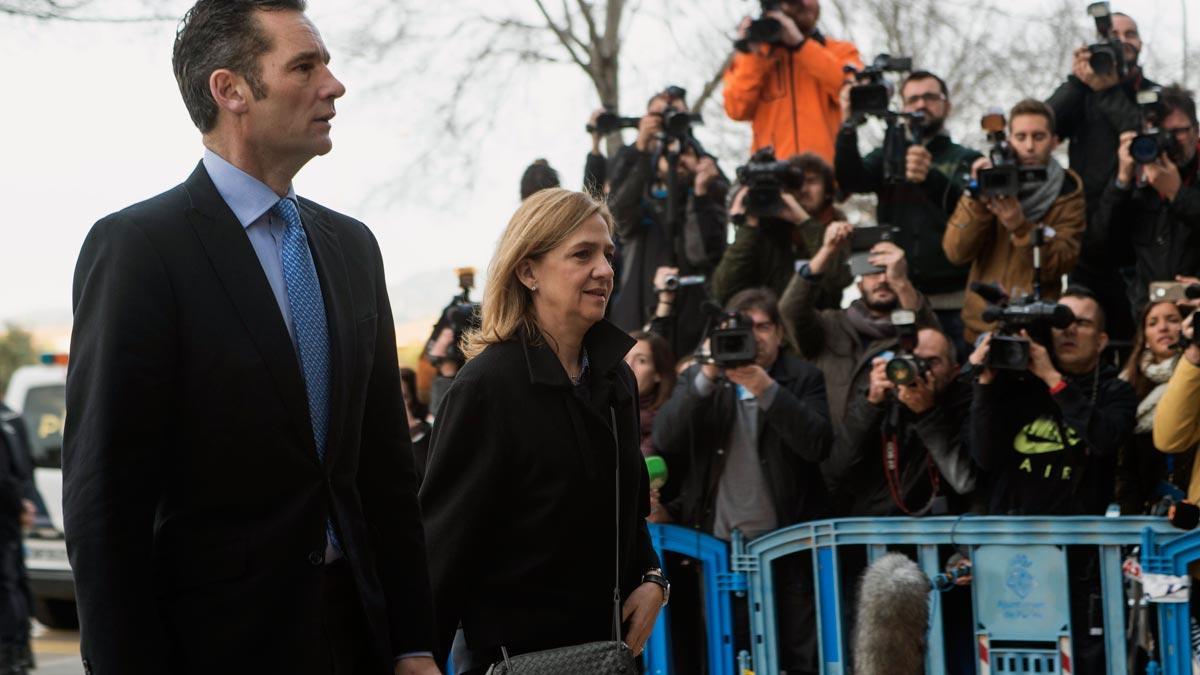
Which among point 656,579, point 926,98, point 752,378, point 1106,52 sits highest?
point 1106,52

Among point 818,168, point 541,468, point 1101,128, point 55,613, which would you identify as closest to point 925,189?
point 818,168

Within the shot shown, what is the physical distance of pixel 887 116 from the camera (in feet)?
24.2

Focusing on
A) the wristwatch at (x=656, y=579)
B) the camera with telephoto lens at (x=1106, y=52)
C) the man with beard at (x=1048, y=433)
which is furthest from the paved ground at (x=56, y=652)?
the wristwatch at (x=656, y=579)

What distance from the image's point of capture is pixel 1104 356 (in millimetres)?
6789

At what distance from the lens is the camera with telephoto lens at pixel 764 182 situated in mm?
7328

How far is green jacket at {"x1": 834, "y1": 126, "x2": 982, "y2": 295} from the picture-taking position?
7414mm

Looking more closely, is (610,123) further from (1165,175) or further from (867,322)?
(1165,175)

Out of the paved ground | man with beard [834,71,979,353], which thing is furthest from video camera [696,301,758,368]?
the paved ground

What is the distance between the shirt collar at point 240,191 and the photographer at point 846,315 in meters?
4.20

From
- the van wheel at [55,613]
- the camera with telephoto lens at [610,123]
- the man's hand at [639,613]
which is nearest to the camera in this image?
the man's hand at [639,613]

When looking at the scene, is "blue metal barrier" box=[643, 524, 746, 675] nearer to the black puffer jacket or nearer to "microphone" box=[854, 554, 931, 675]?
the black puffer jacket

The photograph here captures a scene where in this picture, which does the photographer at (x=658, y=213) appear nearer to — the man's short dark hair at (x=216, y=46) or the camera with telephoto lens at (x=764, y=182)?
the camera with telephoto lens at (x=764, y=182)

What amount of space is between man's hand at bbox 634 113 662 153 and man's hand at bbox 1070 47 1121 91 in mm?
2063

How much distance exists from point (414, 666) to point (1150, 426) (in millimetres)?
3784
